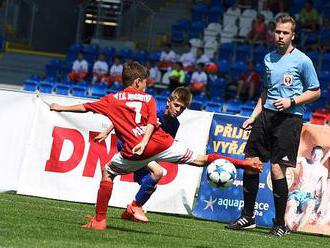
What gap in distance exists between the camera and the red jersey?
8961 millimetres

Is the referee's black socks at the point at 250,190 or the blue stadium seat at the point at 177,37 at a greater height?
the blue stadium seat at the point at 177,37

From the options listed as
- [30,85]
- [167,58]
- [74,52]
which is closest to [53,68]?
[74,52]

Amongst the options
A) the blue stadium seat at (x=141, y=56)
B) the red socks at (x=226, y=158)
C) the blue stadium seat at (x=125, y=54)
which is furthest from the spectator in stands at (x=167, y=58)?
the red socks at (x=226, y=158)

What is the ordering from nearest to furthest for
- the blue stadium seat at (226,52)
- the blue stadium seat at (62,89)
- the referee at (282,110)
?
the referee at (282,110) < the blue stadium seat at (62,89) < the blue stadium seat at (226,52)

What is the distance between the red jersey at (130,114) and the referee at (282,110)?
1383mm

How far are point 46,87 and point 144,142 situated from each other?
Answer: 16502 mm

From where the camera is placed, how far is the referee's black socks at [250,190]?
10.3 metres

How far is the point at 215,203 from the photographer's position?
39.2 feet

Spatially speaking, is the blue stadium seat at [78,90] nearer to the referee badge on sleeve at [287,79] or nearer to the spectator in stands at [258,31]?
the spectator in stands at [258,31]

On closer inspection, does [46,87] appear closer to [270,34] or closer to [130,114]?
[270,34]

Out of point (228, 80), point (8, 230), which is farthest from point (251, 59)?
point (8, 230)

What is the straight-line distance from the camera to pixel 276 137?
994cm

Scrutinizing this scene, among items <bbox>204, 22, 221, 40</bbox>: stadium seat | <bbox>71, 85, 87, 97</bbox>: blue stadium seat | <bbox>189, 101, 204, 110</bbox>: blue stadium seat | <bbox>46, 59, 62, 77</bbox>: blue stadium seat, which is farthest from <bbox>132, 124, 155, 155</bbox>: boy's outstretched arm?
<bbox>204, 22, 221, 40</bbox>: stadium seat

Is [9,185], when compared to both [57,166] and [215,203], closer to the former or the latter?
[57,166]
